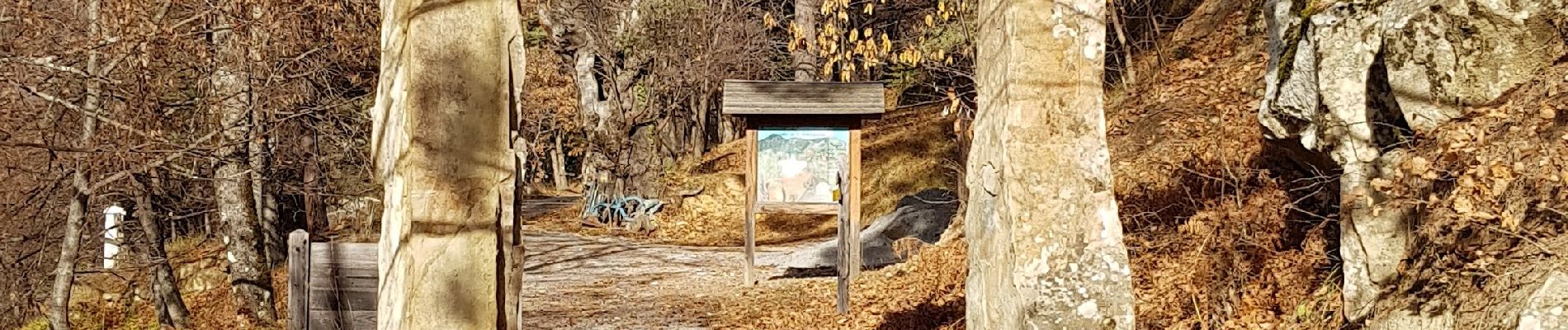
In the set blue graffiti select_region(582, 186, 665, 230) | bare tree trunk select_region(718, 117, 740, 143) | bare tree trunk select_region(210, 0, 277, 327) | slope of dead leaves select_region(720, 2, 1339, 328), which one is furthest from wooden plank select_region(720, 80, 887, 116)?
bare tree trunk select_region(718, 117, 740, 143)

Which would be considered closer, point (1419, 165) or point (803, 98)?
point (1419, 165)

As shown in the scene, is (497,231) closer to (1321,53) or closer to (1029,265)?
(1029,265)

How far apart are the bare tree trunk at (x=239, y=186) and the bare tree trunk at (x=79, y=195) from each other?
36.2 inches

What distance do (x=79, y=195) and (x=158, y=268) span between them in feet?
7.73

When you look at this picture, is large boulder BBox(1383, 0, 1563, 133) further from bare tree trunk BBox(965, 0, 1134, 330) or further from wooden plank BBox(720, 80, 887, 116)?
wooden plank BBox(720, 80, 887, 116)

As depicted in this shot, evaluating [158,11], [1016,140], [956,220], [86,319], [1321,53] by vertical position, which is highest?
[158,11]

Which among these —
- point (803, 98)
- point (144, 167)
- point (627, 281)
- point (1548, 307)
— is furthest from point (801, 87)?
point (1548, 307)

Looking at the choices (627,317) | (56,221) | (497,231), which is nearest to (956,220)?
(627,317)

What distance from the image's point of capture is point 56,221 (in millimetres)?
10070

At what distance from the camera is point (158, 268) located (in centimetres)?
1127

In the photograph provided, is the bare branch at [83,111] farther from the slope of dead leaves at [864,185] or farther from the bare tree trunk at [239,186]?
the slope of dead leaves at [864,185]

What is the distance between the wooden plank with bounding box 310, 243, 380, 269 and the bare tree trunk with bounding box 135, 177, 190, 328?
4.04 m

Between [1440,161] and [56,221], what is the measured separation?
10.6 meters

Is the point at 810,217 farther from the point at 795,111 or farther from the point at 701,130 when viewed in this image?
the point at 701,130
